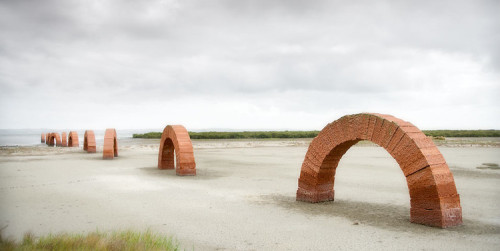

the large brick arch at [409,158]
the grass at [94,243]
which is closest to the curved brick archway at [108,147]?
the large brick arch at [409,158]

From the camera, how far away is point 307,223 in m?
6.84

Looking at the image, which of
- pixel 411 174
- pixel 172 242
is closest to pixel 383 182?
pixel 411 174

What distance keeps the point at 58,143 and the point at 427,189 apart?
129 ft

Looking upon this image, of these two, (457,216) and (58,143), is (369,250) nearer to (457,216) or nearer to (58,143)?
(457,216)

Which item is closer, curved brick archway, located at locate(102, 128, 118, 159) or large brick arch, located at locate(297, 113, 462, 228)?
large brick arch, located at locate(297, 113, 462, 228)

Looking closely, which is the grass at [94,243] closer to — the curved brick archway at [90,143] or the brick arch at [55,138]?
the curved brick archway at [90,143]

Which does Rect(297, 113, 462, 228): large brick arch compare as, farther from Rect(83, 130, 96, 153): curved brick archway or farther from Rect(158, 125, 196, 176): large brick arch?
Rect(83, 130, 96, 153): curved brick archway

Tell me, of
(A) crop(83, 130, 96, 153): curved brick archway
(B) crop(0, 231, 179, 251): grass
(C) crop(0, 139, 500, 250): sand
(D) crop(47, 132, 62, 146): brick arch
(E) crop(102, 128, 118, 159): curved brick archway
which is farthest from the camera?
(D) crop(47, 132, 62, 146): brick arch

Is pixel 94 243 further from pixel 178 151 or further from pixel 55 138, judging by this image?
pixel 55 138

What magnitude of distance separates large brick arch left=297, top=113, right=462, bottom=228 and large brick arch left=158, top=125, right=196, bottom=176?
648cm

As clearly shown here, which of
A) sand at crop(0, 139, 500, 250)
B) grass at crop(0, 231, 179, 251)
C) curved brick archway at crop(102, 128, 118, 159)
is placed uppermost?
curved brick archway at crop(102, 128, 118, 159)

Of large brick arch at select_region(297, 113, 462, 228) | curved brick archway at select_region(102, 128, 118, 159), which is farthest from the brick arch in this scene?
large brick arch at select_region(297, 113, 462, 228)

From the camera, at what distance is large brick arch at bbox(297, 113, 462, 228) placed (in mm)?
6414

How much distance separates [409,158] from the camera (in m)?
6.83
